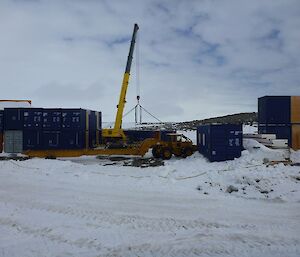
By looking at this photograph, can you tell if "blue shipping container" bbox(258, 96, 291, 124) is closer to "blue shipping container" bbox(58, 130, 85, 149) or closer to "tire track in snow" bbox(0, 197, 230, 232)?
"blue shipping container" bbox(58, 130, 85, 149)

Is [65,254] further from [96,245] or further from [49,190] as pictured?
[49,190]

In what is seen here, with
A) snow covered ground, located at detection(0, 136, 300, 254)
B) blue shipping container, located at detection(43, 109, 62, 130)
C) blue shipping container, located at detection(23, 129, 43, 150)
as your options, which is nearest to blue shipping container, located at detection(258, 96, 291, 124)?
snow covered ground, located at detection(0, 136, 300, 254)

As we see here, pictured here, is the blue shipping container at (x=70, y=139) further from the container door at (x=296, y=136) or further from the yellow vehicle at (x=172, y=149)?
the container door at (x=296, y=136)

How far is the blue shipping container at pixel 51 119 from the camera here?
27.5m

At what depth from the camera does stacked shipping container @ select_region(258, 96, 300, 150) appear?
26.8 metres

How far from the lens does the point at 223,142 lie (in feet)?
69.6

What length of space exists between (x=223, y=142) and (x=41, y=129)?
44.8 feet

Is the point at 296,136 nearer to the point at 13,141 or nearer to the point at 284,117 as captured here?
the point at 284,117

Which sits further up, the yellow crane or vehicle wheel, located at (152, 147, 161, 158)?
the yellow crane

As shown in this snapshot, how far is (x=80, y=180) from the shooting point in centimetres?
1639

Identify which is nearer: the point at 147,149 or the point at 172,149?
the point at 172,149

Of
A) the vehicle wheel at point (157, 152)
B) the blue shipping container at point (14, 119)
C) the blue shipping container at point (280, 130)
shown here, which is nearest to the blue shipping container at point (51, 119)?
the blue shipping container at point (14, 119)

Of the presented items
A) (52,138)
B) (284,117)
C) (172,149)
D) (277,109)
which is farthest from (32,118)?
(284,117)

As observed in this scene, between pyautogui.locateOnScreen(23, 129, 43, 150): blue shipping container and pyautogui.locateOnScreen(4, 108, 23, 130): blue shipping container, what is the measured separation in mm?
762
